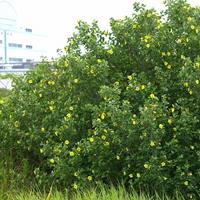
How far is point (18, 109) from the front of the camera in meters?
5.27

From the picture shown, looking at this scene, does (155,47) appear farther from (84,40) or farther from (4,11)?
(4,11)

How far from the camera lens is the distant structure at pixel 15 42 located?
6956 centimetres

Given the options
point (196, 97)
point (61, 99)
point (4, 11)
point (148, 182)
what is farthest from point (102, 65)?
point (4, 11)

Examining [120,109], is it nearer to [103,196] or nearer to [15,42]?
[103,196]

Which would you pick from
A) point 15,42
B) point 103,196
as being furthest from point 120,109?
point 15,42

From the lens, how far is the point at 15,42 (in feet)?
238

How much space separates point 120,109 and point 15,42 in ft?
230

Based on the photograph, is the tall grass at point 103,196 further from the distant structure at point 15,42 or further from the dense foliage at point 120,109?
the distant structure at point 15,42

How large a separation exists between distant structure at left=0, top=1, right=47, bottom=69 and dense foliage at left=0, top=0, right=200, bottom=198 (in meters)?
63.4

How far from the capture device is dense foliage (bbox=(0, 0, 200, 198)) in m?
4.07

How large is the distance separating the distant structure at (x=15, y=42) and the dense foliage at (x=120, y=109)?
6344cm

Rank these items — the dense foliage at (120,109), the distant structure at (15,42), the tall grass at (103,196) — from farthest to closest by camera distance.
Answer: the distant structure at (15,42) < the dense foliage at (120,109) < the tall grass at (103,196)

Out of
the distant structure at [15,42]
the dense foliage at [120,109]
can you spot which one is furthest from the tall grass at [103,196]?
the distant structure at [15,42]

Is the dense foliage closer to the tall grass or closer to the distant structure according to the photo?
the tall grass
